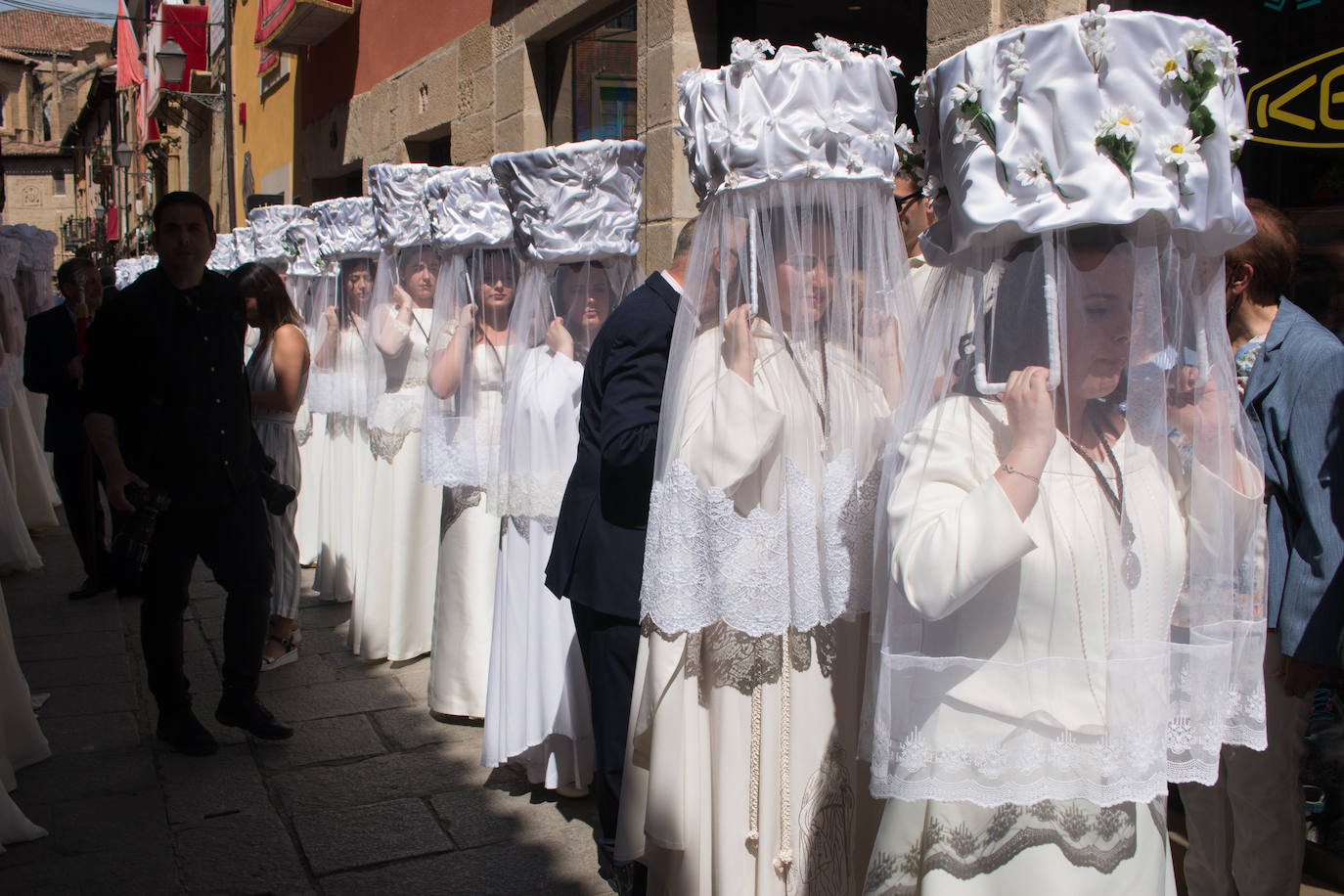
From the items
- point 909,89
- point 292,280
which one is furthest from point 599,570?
point 292,280

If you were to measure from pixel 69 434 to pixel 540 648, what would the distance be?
4773 millimetres

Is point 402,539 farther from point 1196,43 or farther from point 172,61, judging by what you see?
point 172,61

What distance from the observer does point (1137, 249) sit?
5.87ft

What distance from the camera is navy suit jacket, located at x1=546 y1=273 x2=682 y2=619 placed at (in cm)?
278

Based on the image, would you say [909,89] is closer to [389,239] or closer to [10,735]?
[389,239]

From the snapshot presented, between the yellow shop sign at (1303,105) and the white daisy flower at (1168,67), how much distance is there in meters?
2.10

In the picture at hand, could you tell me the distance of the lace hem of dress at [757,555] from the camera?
239 cm

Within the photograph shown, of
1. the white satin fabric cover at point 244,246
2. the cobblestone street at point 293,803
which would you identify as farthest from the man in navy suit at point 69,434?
the white satin fabric cover at point 244,246

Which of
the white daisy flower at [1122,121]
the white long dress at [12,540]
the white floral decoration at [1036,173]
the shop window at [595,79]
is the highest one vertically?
the shop window at [595,79]

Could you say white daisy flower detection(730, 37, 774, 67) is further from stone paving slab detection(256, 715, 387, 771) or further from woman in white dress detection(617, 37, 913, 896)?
stone paving slab detection(256, 715, 387, 771)

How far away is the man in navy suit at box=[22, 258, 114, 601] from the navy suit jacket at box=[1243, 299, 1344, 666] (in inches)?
258

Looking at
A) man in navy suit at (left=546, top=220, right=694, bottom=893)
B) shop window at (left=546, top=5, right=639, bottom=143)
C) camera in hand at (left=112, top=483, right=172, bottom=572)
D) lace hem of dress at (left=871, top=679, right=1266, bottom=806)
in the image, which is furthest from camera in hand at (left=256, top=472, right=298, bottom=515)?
shop window at (left=546, top=5, right=639, bottom=143)

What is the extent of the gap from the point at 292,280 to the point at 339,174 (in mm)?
5560

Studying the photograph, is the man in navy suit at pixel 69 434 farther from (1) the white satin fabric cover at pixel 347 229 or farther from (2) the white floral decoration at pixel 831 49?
(2) the white floral decoration at pixel 831 49
